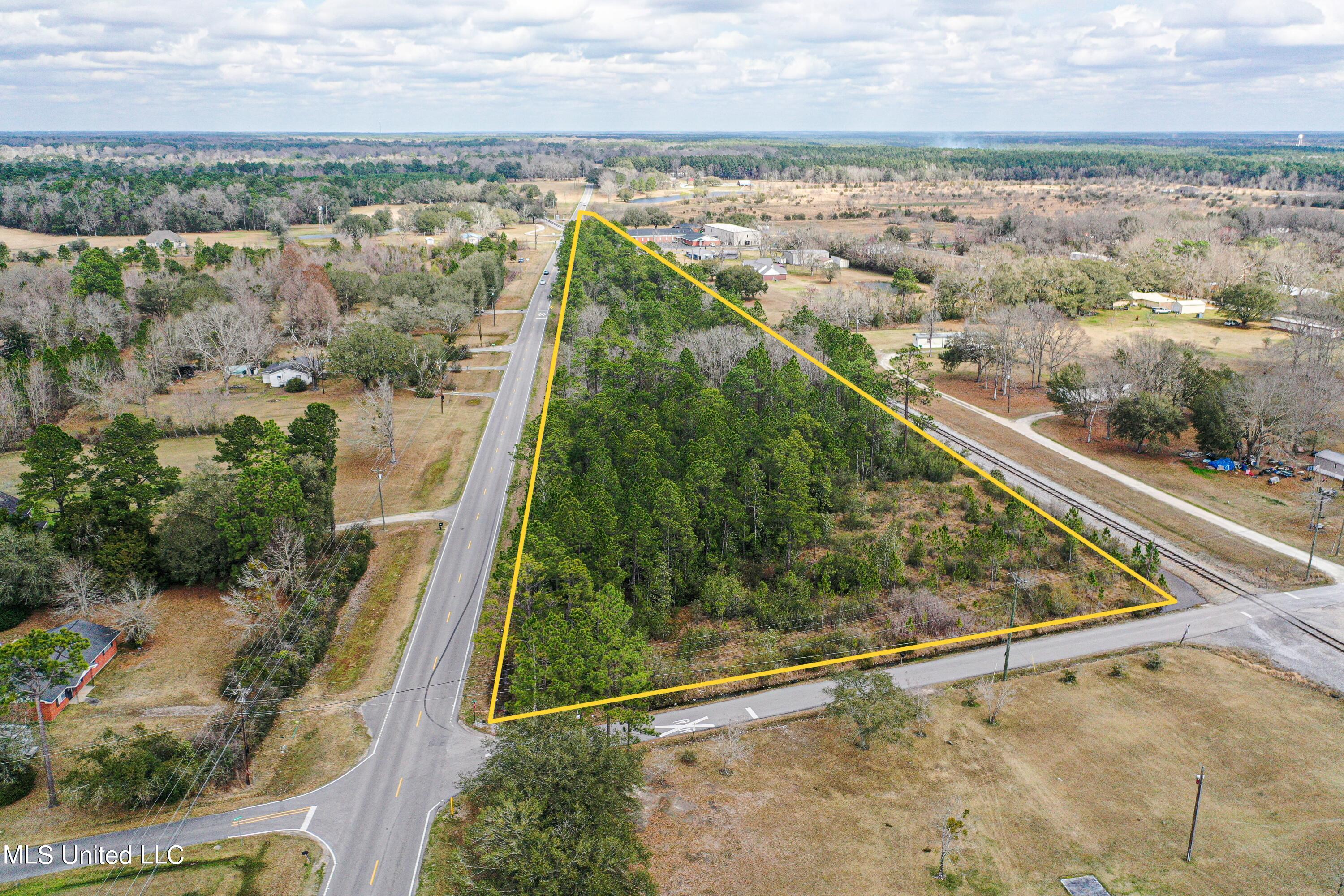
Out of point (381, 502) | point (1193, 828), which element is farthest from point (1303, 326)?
point (381, 502)

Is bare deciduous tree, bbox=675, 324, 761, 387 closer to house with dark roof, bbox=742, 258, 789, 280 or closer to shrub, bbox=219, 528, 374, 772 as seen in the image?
Result: shrub, bbox=219, 528, 374, 772

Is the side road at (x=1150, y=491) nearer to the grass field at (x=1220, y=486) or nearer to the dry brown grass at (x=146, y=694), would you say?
the grass field at (x=1220, y=486)

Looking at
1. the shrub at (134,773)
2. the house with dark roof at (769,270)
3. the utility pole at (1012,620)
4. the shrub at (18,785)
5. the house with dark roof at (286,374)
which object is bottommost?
the shrub at (18,785)

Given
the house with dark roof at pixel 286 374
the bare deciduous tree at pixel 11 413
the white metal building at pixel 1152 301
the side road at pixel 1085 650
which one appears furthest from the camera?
the white metal building at pixel 1152 301

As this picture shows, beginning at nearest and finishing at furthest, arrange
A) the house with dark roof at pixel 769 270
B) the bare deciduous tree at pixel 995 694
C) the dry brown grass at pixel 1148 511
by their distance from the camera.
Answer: the bare deciduous tree at pixel 995 694
the dry brown grass at pixel 1148 511
the house with dark roof at pixel 769 270

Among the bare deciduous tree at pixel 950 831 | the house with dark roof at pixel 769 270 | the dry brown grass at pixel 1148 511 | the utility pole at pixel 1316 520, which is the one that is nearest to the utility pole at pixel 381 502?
the bare deciduous tree at pixel 950 831
